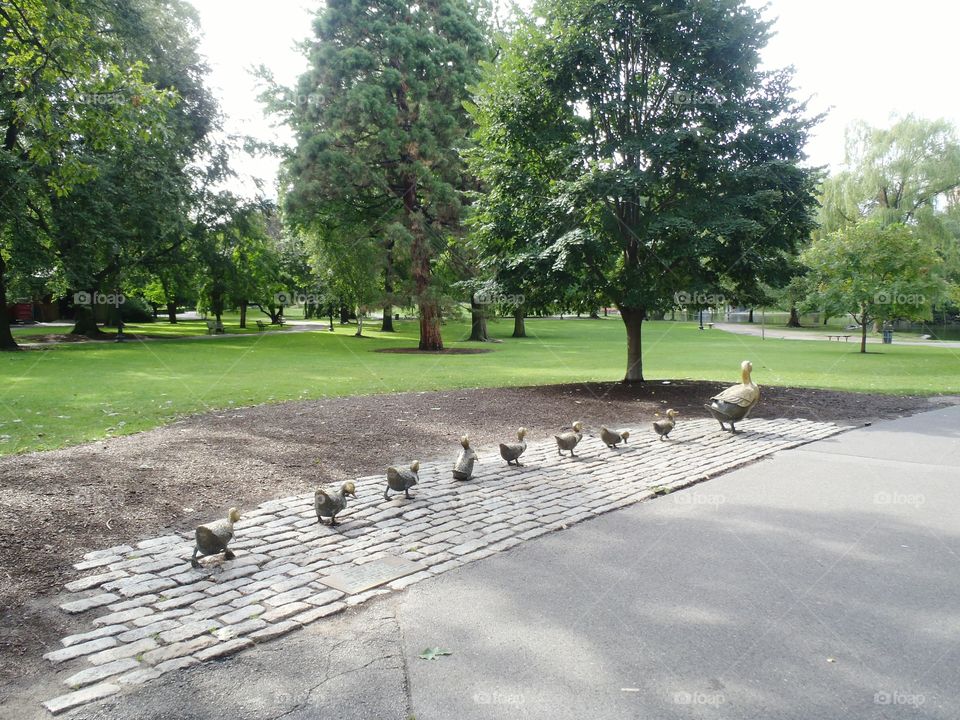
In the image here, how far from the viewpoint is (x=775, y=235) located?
15234 mm

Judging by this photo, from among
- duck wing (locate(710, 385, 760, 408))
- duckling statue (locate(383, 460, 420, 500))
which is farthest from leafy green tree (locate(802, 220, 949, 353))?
duckling statue (locate(383, 460, 420, 500))

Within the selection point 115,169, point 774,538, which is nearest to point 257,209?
point 115,169

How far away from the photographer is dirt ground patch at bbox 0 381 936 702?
207 inches

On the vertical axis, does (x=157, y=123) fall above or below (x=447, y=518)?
above

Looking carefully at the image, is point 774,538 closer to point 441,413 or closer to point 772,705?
point 772,705

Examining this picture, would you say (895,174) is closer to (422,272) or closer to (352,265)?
(422,272)

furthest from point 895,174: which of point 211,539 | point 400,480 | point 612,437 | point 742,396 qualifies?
point 211,539

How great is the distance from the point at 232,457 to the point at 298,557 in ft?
12.6

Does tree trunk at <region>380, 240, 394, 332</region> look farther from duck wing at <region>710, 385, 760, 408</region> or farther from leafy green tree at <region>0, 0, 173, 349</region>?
duck wing at <region>710, 385, 760, 408</region>

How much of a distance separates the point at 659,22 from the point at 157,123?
11.0m

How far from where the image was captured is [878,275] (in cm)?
3155

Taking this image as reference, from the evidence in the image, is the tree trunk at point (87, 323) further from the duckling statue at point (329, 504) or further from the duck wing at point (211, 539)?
the duck wing at point (211, 539)

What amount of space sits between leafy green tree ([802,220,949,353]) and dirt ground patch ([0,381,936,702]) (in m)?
18.1

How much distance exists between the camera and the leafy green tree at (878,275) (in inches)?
Result: 1209
